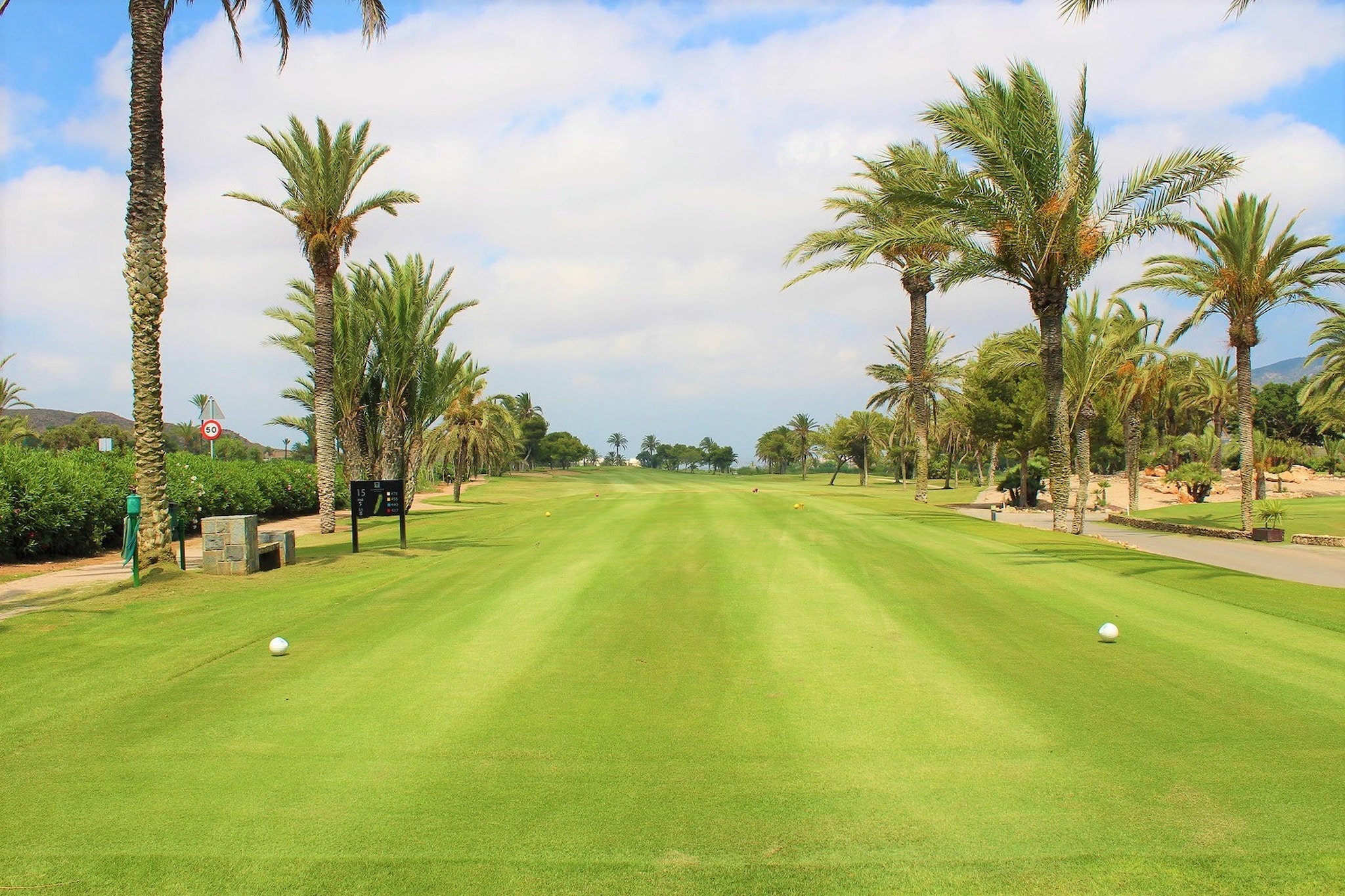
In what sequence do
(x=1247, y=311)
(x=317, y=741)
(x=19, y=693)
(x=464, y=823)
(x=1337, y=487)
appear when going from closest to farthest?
(x=464, y=823)
(x=317, y=741)
(x=19, y=693)
(x=1247, y=311)
(x=1337, y=487)

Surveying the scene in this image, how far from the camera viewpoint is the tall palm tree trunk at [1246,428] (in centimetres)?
2336

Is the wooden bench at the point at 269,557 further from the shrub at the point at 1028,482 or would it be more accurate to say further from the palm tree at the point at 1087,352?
the shrub at the point at 1028,482

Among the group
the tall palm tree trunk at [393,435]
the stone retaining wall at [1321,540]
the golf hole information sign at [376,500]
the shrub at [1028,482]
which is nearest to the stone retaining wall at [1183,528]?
the stone retaining wall at [1321,540]

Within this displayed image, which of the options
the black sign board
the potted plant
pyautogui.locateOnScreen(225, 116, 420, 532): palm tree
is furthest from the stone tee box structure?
the potted plant

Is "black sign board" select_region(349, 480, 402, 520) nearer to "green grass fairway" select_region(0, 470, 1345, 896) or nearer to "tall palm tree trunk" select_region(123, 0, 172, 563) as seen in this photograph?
"tall palm tree trunk" select_region(123, 0, 172, 563)

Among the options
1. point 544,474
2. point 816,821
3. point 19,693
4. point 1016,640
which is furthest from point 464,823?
point 544,474

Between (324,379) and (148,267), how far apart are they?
1329 cm

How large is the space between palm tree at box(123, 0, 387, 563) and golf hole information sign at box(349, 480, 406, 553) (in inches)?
137

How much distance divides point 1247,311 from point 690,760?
2414 centimetres

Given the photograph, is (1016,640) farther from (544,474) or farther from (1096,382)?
(544,474)

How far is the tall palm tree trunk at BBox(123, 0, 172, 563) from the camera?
13578 millimetres

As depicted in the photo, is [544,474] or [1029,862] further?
[544,474]

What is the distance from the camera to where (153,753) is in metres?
5.69

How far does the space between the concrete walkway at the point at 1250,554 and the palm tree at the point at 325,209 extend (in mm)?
22264
